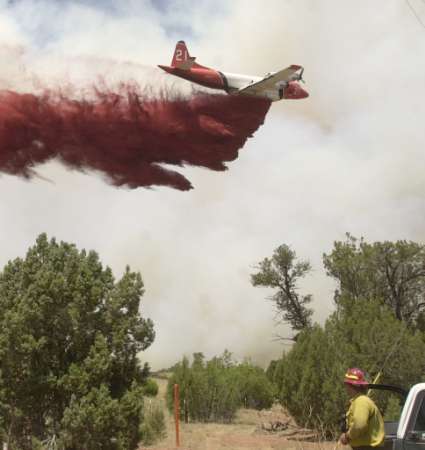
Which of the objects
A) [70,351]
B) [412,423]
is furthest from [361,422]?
[70,351]

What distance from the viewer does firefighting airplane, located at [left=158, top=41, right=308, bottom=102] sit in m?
34.0

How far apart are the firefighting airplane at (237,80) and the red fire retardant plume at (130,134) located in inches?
56.4

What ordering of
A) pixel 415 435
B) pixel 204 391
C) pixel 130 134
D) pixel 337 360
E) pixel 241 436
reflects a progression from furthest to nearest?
pixel 204 391, pixel 337 360, pixel 241 436, pixel 130 134, pixel 415 435


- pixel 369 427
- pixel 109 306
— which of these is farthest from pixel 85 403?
pixel 369 427

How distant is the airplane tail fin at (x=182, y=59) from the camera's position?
34.0m

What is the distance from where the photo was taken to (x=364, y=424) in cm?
916

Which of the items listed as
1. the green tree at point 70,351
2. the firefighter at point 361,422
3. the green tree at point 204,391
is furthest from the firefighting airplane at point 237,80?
the firefighter at point 361,422

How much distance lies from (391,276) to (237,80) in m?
25.2

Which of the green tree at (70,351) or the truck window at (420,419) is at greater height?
the green tree at (70,351)

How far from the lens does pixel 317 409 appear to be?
129 ft

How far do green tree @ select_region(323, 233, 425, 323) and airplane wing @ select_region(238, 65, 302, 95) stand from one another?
911 inches

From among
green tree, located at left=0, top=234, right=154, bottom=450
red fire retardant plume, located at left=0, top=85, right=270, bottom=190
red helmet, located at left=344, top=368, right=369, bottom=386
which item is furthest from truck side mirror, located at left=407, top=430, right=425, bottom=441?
red fire retardant plume, located at left=0, top=85, right=270, bottom=190

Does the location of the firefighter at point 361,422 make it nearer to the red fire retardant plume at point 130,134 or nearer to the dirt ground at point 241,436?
the dirt ground at point 241,436

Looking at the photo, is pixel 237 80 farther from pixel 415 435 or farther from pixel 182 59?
pixel 415 435
